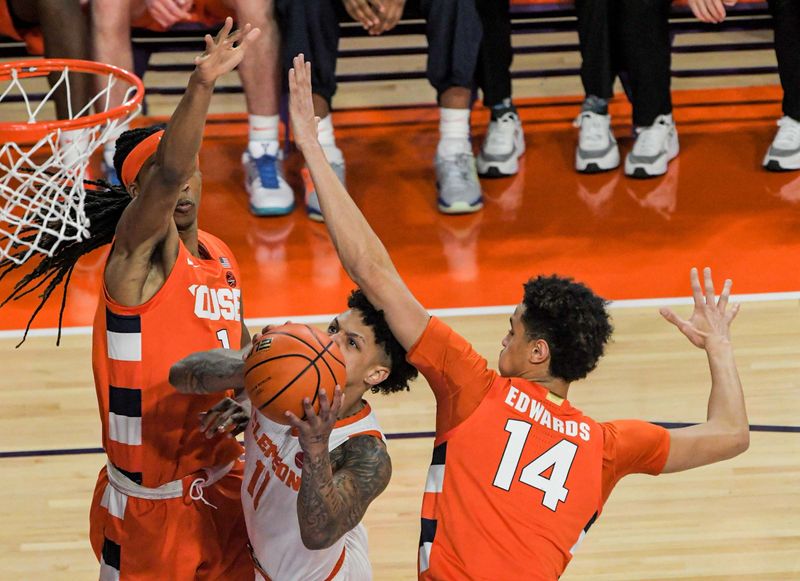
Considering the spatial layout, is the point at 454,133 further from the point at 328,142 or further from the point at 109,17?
the point at 109,17

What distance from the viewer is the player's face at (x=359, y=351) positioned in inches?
128

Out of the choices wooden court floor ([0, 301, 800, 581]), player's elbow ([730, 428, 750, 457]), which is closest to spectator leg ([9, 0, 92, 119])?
wooden court floor ([0, 301, 800, 581])

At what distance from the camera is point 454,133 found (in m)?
6.79

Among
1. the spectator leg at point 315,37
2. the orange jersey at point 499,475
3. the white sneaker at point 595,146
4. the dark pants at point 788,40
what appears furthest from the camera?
the white sneaker at point 595,146

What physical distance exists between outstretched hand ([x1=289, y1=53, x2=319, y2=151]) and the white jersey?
81 cm

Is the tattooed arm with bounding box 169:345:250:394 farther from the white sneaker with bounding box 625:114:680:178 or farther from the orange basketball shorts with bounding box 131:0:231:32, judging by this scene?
the white sneaker with bounding box 625:114:680:178

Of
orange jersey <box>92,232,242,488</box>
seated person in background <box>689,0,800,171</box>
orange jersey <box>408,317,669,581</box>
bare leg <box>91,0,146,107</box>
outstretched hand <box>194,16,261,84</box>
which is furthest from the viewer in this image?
seated person in background <box>689,0,800,171</box>

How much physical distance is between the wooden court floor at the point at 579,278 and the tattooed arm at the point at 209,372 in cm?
137

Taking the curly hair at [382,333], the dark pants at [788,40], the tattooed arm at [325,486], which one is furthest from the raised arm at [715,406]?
the dark pants at [788,40]

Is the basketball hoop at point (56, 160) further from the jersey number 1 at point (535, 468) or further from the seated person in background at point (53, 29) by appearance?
the seated person in background at point (53, 29)

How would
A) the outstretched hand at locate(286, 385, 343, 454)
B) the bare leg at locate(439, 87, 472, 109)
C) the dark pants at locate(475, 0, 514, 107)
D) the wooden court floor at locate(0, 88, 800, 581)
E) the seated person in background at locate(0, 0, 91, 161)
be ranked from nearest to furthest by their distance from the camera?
the outstretched hand at locate(286, 385, 343, 454) < the wooden court floor at locate(0, 88, 800, 581) < the seated person in background at locate(0, 0, 91, 161) < the bare leg at locate(439, 87, 472, 109) < the dark pants at locate(475, 0, 514, 107)

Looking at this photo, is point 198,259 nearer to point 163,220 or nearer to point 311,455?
point 163,220

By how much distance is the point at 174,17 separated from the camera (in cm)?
671

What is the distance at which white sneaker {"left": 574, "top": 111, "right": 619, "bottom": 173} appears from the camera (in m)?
7.11
